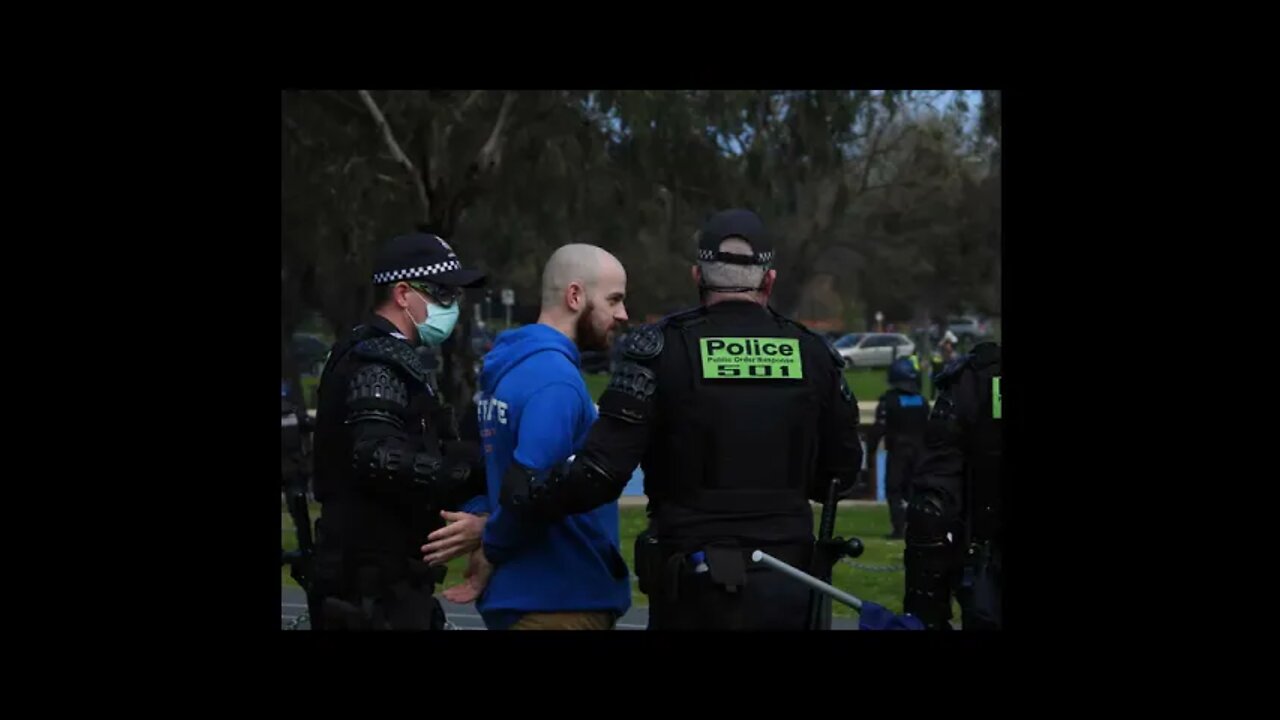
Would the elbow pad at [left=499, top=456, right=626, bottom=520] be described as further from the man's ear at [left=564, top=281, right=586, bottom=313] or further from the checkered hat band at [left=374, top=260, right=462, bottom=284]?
the checkered hat band at [left=374, top=260, right=462, bottom=284]

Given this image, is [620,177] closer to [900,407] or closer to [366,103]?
[366,103]

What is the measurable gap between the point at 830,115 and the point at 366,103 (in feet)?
23.2

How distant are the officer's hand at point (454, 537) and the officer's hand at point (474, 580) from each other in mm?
68

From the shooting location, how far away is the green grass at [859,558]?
12.9 metres

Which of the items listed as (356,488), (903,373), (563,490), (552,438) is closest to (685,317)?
(552,438)

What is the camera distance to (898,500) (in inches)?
671

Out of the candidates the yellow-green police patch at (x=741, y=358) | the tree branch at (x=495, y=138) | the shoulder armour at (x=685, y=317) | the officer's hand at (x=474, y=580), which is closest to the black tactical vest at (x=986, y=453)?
the yellow-green police patch at (x=741, y=358)

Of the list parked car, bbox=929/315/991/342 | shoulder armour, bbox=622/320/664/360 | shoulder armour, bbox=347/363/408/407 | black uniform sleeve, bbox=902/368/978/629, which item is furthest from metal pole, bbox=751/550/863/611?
parked car, bbox=929/315/991/342

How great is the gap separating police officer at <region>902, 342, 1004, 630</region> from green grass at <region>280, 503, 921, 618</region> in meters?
3.19

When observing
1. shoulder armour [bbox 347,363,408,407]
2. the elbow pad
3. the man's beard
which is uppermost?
the man's beard

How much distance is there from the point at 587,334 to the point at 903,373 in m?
12.5

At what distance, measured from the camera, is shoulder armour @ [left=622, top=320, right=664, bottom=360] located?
5.11 meters

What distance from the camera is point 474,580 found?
5555 millimetres

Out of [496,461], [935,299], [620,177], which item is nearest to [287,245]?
[620,177]
